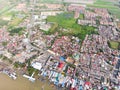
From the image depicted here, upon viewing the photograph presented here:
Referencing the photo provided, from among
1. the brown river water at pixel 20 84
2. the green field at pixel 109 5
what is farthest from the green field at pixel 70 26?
the brown river water at pixel 20 84

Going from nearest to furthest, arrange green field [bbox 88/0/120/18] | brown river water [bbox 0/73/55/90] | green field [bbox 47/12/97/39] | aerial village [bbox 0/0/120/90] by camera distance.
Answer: brown river water [bbox 0/73/55/90] < aerial village [bbox 0/0/120/90] < green field [bbox 47/12/97/39] < green field [bbox 88/0/120/18]

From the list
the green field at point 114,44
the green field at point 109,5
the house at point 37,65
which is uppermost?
the green field at point 109,5

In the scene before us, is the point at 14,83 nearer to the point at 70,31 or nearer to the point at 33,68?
the point at 33,68

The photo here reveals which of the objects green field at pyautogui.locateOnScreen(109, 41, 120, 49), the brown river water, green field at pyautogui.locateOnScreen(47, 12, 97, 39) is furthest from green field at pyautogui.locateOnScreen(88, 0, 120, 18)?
the brown river water

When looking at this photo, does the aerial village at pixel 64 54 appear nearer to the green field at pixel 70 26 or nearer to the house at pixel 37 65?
the house at pixel 37 65

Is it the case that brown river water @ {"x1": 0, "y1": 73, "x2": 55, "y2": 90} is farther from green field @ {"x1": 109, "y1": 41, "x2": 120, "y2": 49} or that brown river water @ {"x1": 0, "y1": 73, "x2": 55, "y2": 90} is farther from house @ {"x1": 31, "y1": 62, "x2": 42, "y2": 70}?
green field @ {"x1": 109, "y1": 41, "x2": 120, "y2": 49}

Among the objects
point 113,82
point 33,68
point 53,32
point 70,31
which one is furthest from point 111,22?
point 33,68
